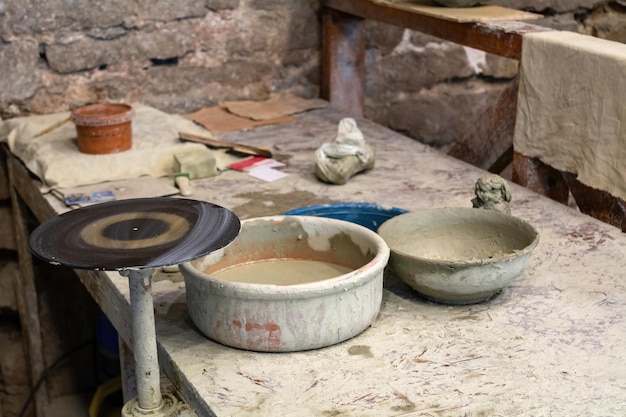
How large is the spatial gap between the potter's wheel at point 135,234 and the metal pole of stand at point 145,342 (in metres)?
0.06

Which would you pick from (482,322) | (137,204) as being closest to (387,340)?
(482,322)

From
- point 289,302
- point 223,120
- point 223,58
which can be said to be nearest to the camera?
point 289,302

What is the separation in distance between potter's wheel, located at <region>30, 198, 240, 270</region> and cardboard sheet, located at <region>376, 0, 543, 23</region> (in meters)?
1.40

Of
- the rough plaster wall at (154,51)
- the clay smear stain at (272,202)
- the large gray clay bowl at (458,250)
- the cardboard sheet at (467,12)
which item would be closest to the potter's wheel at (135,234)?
the large gray clay bowl at (458,250)

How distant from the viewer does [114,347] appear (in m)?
3.18

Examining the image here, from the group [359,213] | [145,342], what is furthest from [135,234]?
[359,213]

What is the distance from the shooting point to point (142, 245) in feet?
4.99

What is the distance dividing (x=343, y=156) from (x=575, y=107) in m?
0.67

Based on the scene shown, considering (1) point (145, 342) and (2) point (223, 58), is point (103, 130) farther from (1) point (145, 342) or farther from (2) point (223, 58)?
(1) point (145, 342)

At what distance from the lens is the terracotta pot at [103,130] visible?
2.64 meters

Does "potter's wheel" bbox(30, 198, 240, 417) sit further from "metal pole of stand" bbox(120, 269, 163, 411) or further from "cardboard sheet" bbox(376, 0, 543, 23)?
"cardboard sheet" bbox(376, 0, 543, 23)

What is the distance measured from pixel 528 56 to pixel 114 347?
1.77m

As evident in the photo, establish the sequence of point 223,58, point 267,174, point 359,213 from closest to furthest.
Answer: point 359,213, point 267,174, point 223,58

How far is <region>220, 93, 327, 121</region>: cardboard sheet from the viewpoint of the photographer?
10.9ft
